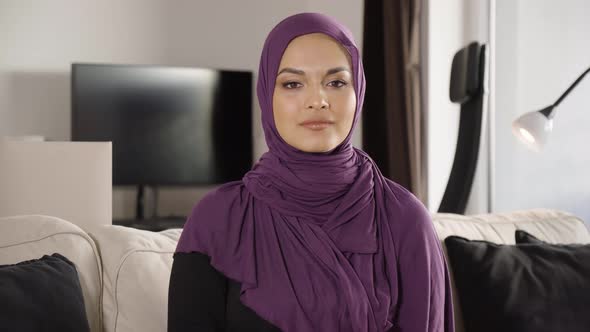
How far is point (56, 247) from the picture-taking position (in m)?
1.53

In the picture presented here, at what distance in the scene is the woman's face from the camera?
4.34 ft

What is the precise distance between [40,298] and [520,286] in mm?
1005

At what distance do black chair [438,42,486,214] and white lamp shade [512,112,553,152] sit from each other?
0.90 feet

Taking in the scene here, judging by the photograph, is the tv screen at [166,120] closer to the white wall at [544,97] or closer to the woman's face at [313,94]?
the white wall at [544,97]

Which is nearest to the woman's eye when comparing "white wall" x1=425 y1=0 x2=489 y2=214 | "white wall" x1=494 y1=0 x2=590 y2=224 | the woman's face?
the woman's face

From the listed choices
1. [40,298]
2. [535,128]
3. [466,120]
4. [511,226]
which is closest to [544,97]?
[466,120]

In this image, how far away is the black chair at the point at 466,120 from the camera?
259cm

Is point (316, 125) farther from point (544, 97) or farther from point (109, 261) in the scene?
point (544, 97)

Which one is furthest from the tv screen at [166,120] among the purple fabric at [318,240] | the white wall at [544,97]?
the purple fabric at [318,240]

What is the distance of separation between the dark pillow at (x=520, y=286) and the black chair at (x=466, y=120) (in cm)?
73

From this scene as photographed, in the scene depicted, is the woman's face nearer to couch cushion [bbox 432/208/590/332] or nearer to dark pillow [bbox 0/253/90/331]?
dark pillow [bbox 0/253/90/331]

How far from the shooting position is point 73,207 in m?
1.78

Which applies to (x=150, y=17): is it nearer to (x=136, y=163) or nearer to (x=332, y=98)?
(x=136, y=163)

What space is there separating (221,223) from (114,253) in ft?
0.99
